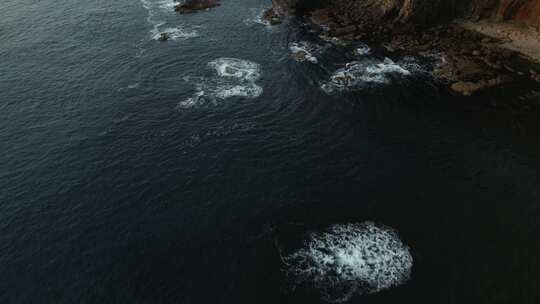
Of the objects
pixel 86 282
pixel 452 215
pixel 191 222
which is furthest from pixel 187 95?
pixel 452 215

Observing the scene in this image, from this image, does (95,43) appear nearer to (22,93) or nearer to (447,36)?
(22,93)

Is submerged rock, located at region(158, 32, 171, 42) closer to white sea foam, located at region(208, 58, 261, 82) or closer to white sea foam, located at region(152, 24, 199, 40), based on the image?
white sea foam, located at region(152, 24, 199, 40)

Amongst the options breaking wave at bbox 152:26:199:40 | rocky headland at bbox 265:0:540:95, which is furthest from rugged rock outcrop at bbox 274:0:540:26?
breaking wave at bbox 152:26:199:40

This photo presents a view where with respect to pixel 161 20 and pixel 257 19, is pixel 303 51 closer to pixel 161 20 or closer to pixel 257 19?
pixel 257 19

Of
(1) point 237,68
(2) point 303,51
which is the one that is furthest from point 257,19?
(1) point 237,68

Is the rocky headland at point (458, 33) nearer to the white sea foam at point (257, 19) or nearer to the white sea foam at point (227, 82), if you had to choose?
the white sea foam at point (257, 19)

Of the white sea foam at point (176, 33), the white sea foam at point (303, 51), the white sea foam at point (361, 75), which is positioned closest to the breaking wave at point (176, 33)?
the white sea foam at point (176, 33)
